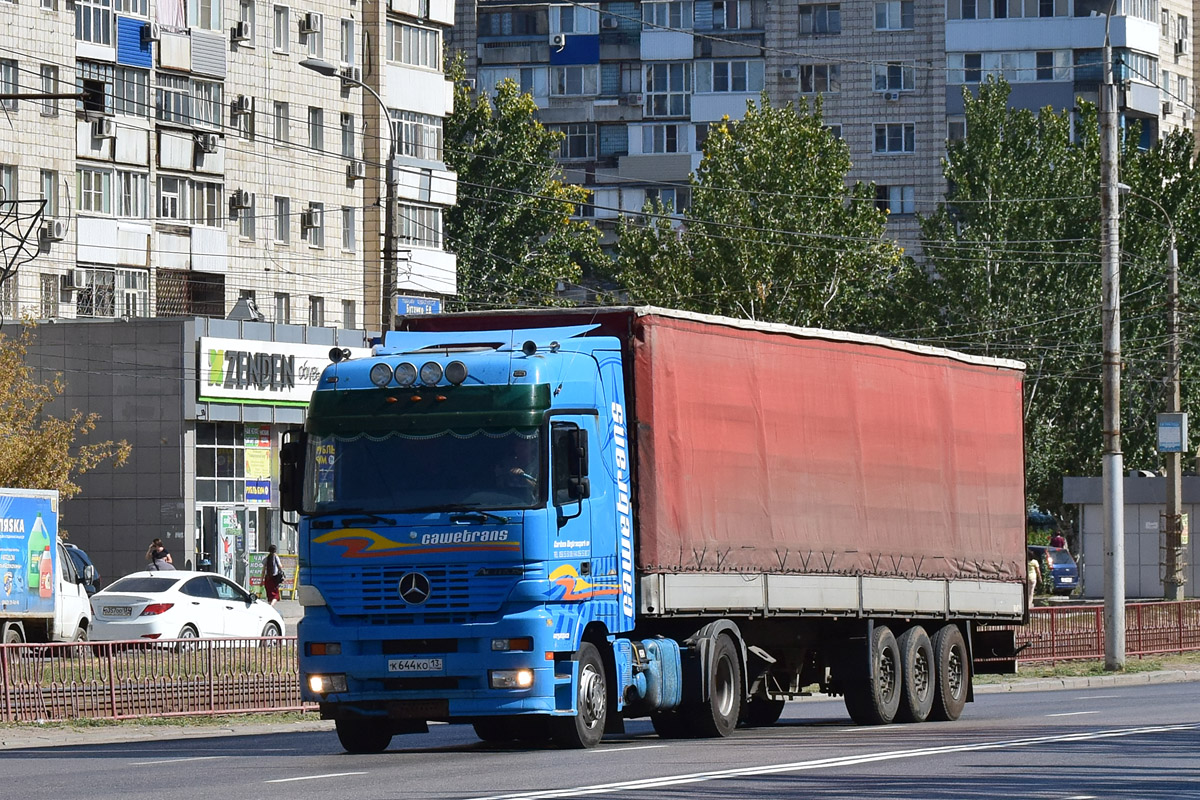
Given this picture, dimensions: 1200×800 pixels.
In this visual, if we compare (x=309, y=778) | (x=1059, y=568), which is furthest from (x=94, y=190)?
(x=309, y=778)

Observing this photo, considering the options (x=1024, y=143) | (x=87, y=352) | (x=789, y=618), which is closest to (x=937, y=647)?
(x=789, y=618)

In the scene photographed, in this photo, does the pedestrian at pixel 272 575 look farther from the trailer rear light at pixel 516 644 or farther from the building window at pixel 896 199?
the building window at pixel 896 199

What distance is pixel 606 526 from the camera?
62.4 ft

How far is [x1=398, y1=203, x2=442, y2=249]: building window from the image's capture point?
71.6m

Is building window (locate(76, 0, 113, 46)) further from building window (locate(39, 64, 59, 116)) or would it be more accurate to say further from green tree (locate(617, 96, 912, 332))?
green tree (locate(617, 96, 912, 332))

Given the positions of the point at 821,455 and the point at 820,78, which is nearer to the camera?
the point at 821,455

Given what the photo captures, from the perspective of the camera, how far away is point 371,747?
65.8 ft

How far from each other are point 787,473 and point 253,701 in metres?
8.25

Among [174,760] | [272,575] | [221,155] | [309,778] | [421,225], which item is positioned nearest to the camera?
[309,778]

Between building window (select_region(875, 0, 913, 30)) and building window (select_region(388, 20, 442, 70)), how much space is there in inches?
1011

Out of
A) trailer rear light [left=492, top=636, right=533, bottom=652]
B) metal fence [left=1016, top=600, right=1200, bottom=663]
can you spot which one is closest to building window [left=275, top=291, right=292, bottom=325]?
metal fence [left=1016, top=600, right=1200, bottom=663]

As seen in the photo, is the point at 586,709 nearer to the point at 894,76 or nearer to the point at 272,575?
the point at 272,575

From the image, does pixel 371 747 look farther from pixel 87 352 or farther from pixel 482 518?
pixel 87 352

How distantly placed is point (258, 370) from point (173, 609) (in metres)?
24.0
